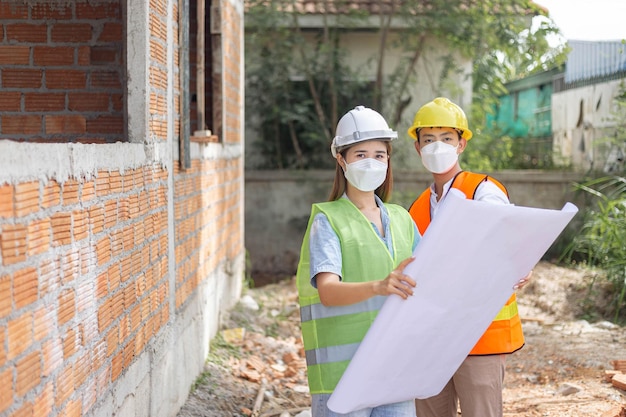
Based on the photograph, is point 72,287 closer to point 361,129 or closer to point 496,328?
point 361,129

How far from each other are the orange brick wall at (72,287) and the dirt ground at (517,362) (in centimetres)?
168

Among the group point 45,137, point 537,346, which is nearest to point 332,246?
point 45,137

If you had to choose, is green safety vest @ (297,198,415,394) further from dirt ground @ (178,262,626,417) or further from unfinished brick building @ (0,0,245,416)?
dirt ground @ (178,262,626,417)

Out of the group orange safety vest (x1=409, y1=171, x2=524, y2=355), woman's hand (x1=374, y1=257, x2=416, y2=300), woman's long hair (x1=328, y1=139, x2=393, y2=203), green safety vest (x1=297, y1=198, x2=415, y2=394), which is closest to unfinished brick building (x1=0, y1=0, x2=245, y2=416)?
green safety vest (x1=297, y1=198, x2=415, y2=394)

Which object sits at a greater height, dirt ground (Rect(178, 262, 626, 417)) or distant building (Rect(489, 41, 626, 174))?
distant building (Rect(489, 41, 626, 174))

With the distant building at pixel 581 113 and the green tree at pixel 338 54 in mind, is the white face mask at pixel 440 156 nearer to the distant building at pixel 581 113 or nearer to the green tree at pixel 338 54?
the distant building at pixel 581 113

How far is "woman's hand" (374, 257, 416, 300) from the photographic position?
3078mm

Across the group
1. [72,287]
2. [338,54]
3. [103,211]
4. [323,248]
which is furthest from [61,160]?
[338,54]

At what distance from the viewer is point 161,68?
504 cm

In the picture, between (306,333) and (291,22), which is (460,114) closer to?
(306,333)

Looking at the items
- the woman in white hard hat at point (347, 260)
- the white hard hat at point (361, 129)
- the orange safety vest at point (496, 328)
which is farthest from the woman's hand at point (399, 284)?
the orange safety vest at point (496, 328)

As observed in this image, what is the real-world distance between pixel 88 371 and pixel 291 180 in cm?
1004

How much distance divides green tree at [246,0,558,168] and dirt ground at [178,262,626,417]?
12.6 feet

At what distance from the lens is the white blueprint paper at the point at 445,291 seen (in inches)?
122
